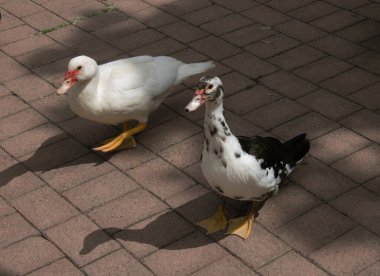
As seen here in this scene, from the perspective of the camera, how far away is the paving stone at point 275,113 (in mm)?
6184

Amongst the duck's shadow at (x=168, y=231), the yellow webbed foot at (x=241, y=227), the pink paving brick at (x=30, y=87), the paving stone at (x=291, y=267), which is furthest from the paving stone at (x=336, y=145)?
the pink paving brick at (x=30, y=87)

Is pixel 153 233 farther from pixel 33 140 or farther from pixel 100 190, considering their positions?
pixel 33 140

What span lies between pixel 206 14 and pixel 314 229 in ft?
11.2

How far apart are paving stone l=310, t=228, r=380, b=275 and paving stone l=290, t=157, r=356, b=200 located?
44 cm

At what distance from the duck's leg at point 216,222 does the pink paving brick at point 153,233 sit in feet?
0.33

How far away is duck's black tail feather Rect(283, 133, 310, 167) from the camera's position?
211 inches

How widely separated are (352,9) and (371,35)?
0.60 m

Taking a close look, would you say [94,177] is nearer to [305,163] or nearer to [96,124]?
[96,124]

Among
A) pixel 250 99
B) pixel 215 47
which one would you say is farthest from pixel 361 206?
pixel 215 47

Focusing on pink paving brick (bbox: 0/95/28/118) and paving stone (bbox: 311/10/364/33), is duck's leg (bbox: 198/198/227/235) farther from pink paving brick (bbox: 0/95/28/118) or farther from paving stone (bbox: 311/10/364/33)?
paving stone (bbox: 311/10/364/33)

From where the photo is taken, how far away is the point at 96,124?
21.1 feet

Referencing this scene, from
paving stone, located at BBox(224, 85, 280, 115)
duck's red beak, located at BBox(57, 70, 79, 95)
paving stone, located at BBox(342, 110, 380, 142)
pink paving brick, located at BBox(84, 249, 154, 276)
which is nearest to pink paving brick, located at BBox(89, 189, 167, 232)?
pink paving brick, located at BBox(84, 249, 154, 276)

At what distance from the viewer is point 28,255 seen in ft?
16.5

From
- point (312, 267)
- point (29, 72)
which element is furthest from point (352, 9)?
point (312, 267)
